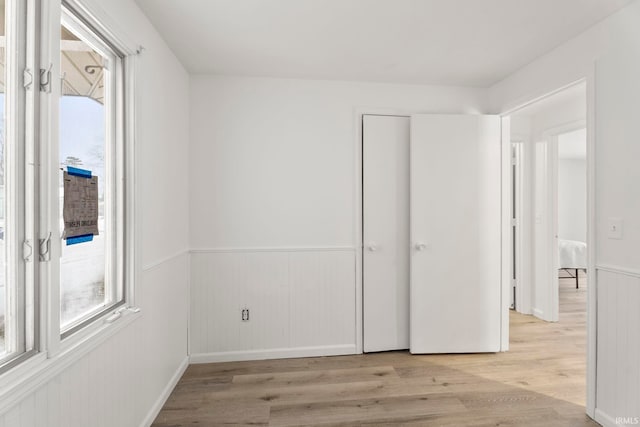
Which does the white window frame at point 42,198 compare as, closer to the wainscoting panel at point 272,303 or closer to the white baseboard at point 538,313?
the wainscoting panel at point 272,303

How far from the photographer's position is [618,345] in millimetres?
1940

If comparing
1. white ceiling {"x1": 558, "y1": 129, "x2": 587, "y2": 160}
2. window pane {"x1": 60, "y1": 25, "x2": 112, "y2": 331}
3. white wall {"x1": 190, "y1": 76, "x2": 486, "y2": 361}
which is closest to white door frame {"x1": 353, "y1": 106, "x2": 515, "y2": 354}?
white wall {"x1": 190, "y1": 76, "x2": 486, "y2": 361}

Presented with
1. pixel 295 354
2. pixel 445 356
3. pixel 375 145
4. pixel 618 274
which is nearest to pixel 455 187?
pixel 375 145

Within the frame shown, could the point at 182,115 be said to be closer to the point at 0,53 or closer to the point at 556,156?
the point at 0,53

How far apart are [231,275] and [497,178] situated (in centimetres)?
255

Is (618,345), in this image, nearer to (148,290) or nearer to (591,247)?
(591,247)

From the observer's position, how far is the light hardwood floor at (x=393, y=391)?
2.09 m

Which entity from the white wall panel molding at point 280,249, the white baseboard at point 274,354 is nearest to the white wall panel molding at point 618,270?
the white wall panel molding at point 280,249

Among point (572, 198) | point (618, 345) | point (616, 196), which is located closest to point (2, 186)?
point (616, 196)

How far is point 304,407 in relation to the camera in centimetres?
221

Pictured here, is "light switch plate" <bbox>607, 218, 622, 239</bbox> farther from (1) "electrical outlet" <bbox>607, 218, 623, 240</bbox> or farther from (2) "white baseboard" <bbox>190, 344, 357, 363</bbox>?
(2) "white baseboard" <bbox>190, 344, 357, 363</bbox>

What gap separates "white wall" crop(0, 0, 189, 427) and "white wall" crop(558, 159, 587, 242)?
27.6ft

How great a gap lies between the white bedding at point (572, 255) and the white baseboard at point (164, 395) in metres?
5.35

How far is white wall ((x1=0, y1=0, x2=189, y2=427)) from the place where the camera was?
1.31 m
